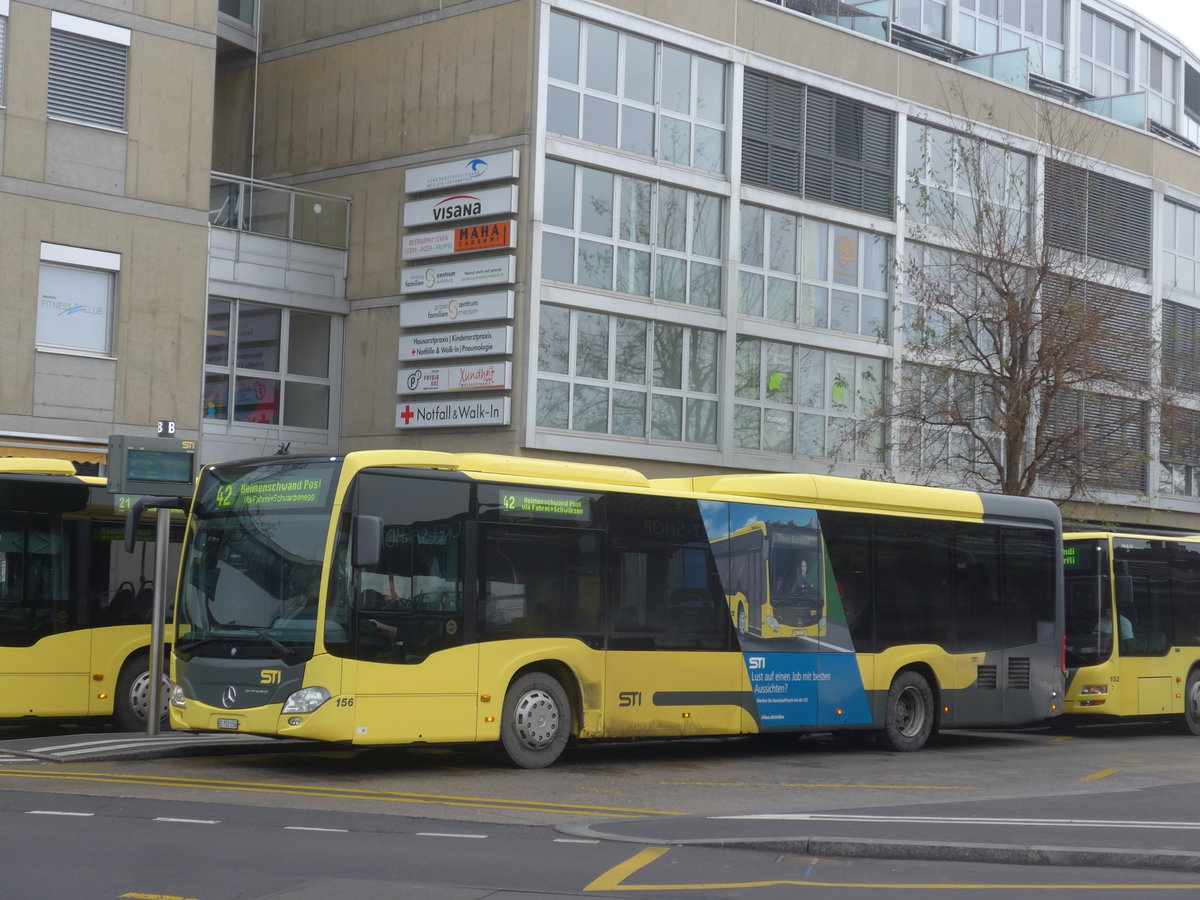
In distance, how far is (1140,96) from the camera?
1665 inches

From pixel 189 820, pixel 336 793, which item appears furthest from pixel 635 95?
pixel 189 820

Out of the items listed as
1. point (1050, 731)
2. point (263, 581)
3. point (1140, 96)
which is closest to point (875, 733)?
point (1050, 731)

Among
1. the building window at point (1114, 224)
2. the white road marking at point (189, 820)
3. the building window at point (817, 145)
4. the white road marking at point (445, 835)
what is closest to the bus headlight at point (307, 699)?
the white road marking at point (189, 820)

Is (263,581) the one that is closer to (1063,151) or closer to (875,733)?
(875,733)

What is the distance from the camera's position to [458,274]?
97.6 ft

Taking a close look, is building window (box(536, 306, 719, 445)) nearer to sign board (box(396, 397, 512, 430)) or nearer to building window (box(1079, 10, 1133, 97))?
sign board (box(396, 397, 512, 430))

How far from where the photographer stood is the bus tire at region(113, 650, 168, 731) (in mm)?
17562

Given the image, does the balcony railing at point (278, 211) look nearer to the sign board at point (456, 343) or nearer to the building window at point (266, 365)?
the building window at point (266, 365)

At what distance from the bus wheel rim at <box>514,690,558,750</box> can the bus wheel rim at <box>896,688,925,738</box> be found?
5.31 metres

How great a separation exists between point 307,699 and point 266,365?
17780mm

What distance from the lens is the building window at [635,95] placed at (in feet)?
97.6

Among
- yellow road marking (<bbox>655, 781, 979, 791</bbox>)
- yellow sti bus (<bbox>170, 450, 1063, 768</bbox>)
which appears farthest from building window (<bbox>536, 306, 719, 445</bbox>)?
yellow road marking (<bbox>655, 781, 979, 791</bbox>)

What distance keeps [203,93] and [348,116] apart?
517 centimetres

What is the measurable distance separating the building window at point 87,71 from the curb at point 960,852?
64.0 feet
